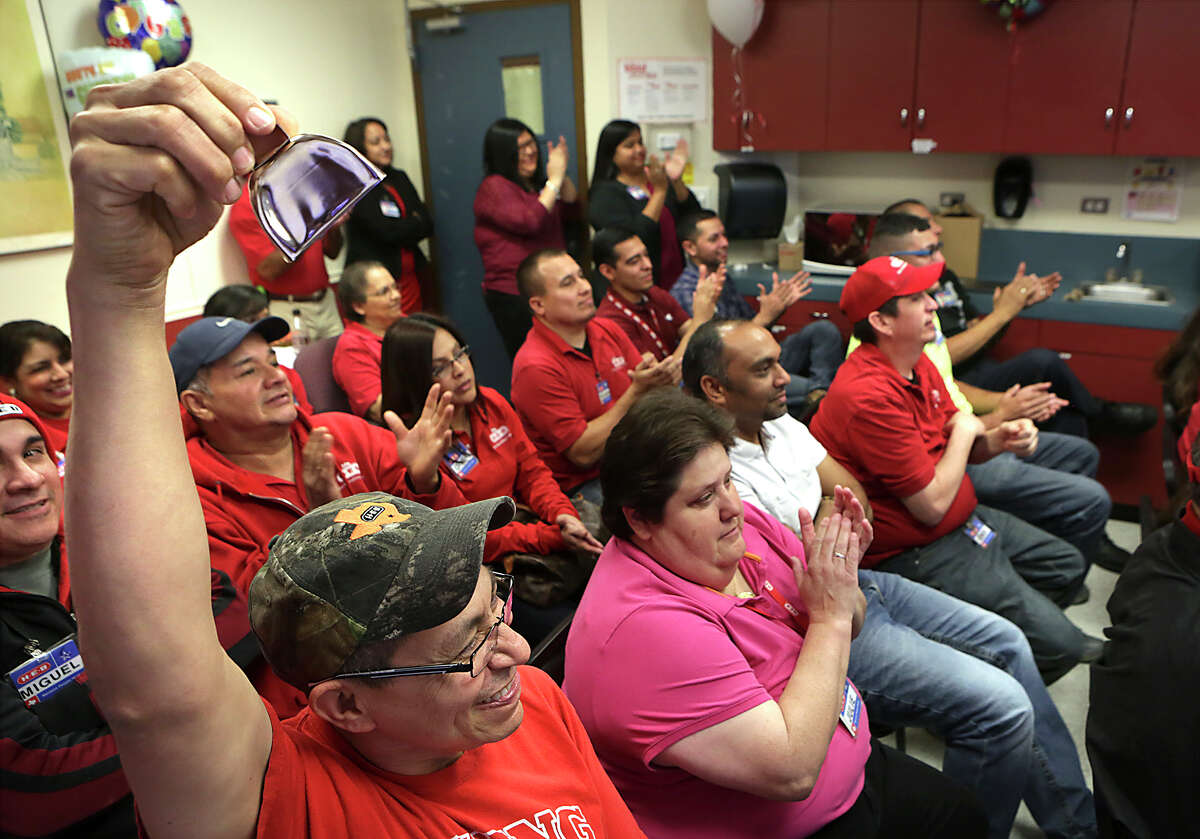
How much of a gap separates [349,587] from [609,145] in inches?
161

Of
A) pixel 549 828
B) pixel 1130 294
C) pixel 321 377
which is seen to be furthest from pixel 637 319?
pixel 549 828

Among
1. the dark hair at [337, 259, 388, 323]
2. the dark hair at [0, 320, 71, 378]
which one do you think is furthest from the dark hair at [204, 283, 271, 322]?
the dark hair at [0, 320, 71, 378]

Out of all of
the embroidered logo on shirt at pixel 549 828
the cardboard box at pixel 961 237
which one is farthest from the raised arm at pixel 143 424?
the cardboard box at pixel 961 237

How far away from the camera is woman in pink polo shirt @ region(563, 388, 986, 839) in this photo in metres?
1.28

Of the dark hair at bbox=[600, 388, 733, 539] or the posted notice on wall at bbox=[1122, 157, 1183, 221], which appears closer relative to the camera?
the dark hair at bbox=[600, 388, 733, 539]

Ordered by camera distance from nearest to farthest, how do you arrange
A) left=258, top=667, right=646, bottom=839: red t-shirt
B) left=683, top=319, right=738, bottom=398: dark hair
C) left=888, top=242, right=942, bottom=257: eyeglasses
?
left=258, top=667, right=646, bottom=839: red t-shirt, left=683, top=319, right=738, bottom=398: dark hair, left=888, top=242, right=942, bottom=257: eyeglasses

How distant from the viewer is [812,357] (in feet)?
12.2

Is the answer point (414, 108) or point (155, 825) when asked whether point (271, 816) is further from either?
point (414, 108)

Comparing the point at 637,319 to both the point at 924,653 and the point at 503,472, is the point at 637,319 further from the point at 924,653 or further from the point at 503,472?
the point at 924,653

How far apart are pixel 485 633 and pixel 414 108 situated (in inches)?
197

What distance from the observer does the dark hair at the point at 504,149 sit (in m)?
4.51

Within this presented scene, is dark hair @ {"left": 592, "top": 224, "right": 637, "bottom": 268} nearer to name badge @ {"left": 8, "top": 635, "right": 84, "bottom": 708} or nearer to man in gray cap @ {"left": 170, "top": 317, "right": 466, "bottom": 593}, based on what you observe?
man in gray cap @ {"left": 170, "top": 317, "right": 466, "bottom": 593}

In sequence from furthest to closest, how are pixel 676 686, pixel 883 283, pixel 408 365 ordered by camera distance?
pixel 883 283 → pixel 408 365 → pixel 676 686

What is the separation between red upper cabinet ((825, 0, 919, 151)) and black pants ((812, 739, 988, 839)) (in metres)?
3.43
